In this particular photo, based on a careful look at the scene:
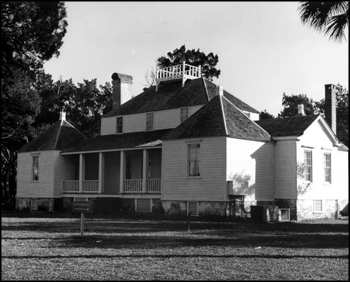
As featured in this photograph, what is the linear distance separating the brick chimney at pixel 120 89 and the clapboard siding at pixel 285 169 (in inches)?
572

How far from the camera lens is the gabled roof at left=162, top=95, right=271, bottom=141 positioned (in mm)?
28469

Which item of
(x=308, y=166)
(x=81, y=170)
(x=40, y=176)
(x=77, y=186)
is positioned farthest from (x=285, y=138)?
(x=40, y=176)

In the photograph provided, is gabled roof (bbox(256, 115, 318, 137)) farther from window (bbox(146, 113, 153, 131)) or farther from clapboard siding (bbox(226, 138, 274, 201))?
window (bbox(146, 113, 153, 131))

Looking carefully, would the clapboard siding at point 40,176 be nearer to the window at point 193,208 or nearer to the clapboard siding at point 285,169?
the window at point 193,208

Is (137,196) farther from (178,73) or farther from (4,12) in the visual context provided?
(4,12)

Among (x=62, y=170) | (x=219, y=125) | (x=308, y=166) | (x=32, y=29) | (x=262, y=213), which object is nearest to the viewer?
(x=32, y=29)

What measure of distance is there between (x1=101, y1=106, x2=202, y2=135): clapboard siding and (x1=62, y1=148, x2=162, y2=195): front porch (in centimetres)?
182

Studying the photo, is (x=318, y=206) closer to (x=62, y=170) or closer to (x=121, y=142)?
(x=121, y=142)

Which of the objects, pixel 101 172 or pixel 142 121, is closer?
pixel 101 172

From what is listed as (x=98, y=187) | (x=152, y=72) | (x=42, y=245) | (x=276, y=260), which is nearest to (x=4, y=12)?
(x=276, y=260)

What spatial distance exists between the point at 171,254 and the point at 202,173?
15.3 meters

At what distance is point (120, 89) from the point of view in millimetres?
41875

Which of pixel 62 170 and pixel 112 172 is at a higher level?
pixel 62 170

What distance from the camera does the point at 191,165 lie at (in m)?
29.2
